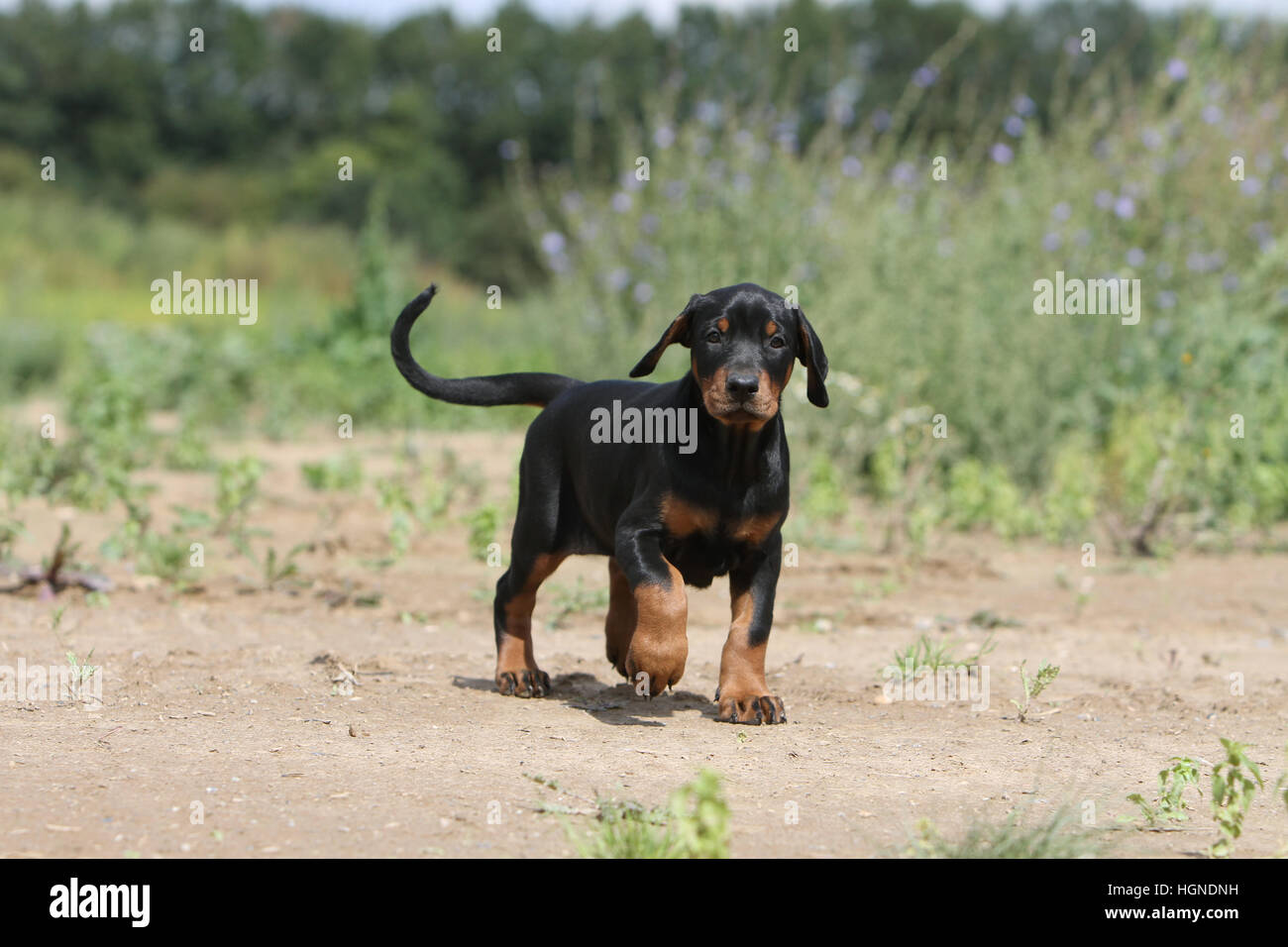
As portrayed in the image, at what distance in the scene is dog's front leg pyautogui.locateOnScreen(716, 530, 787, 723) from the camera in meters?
4.23

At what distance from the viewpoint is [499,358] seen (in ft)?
44.9

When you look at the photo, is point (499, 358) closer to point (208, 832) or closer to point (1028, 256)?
point (1028, 256)

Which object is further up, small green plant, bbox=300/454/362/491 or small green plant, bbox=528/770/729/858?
small green plant, bbox=300/454/362/491

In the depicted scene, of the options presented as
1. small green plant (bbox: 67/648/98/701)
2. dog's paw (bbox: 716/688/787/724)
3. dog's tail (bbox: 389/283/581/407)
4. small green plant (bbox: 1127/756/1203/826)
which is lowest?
small green plant (bbox: 1127/756/1203/826)

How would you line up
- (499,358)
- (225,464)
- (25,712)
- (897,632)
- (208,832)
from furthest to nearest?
(499,358)
(225,464)
(897,632)
(25,712)
(208,832)

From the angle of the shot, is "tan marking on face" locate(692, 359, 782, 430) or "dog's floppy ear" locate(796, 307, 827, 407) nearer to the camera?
"tan marking on face" locate(692, 359, 782, 430)

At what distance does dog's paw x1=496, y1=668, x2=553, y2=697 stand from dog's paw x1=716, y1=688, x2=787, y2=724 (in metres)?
0.70

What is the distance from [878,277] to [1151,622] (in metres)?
4.00

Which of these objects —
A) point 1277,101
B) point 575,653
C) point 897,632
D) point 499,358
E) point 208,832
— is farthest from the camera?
point 499,358

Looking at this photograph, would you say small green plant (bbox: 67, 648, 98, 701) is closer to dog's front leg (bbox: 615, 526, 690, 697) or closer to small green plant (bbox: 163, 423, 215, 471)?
dog's front leg (bbox: 615, 526, 690, 697)

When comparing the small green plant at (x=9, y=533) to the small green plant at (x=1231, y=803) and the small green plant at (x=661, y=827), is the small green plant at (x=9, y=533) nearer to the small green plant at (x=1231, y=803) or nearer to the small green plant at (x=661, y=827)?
the small green plant at (x=661, y=827)

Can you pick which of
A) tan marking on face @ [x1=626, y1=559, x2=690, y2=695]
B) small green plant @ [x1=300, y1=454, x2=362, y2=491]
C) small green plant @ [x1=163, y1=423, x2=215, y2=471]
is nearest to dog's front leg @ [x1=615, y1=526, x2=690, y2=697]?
tan marking on face @ [x1=626, y1=559, x2=690, y2=695]

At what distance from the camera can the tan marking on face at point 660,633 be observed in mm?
4023

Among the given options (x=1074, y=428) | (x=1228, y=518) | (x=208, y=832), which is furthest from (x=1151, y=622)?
(x=208, y=832)
